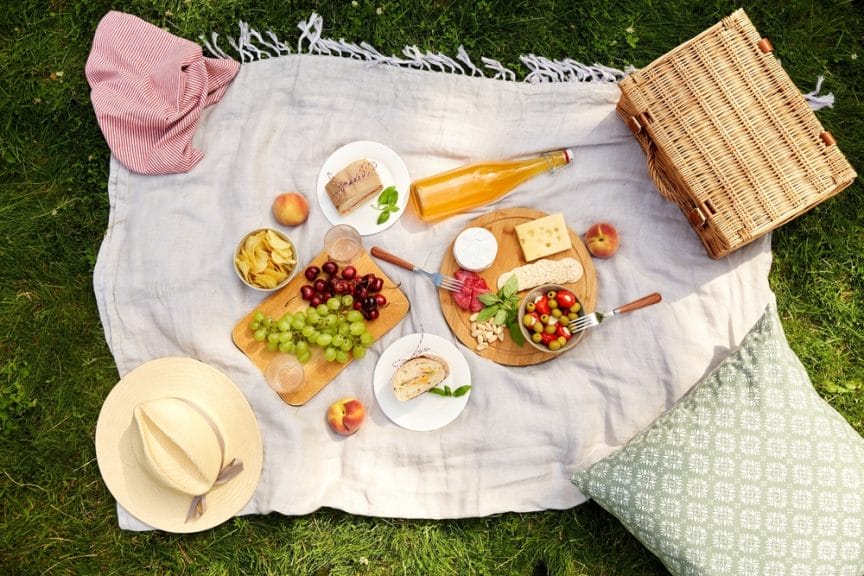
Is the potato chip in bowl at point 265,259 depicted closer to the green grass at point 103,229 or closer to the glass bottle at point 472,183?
the glass bottle at point 472,183

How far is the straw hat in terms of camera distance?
3.17m

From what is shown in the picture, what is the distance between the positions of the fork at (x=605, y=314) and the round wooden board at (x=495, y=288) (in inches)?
4.6

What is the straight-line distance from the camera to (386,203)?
344cm

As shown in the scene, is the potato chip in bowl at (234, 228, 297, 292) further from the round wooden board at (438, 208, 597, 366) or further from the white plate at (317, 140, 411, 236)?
the round wooden board at (438, 208, 597, 366)

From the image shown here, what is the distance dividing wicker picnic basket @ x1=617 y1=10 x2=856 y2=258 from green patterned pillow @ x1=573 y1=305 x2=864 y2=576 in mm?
568

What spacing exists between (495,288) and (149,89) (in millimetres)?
2237

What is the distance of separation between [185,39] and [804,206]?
346cm

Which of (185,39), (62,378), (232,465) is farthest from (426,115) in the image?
(62,378)

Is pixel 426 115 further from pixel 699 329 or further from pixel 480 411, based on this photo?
pixel 699 329

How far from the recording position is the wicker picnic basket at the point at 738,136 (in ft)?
10.0

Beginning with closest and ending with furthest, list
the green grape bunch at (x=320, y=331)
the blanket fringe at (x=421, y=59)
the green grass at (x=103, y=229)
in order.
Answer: the green grape bunch at (x=320, y=331) < the green grass at (x=103, y=229) < the blanket fringe at (x=421, y=59)

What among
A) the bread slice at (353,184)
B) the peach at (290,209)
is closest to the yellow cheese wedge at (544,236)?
the bread slice at (353,184)

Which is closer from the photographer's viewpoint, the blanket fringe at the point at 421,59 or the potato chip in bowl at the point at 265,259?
the potato chip in bowl at the point at 265,259

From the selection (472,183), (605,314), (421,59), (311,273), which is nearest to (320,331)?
(311,273)
